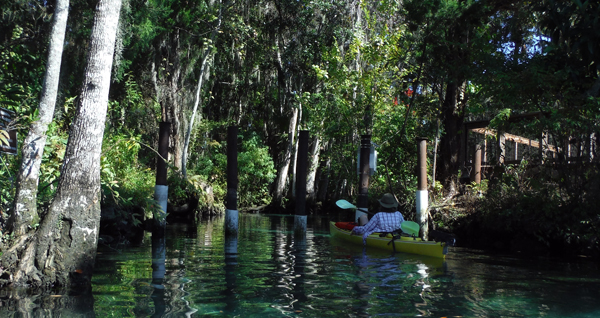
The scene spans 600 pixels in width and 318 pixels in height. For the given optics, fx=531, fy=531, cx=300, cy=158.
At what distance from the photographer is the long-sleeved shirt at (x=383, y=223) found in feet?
41.9

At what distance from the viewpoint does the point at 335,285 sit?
8.11m

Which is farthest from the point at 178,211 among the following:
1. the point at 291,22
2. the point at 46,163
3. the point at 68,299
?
the point at 68,299

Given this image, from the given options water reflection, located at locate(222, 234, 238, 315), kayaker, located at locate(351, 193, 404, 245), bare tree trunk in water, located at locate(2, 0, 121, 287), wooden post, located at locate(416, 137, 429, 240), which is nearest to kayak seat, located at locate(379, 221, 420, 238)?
kayaker, located at locate(351, 193, 404, 245)

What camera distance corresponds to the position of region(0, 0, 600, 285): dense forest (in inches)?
297

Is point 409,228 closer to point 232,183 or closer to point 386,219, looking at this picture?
point 386,219

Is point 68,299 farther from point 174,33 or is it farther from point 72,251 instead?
point 174,33

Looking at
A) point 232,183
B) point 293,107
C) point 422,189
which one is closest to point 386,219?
point 422,189

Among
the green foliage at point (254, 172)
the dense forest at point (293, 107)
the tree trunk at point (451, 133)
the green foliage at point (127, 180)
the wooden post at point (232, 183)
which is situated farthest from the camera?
the green foliage at point (254, 172)

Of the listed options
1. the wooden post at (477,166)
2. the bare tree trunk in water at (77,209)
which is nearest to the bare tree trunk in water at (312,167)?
the wooden post at (477,166)

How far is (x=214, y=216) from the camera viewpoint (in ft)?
84.2

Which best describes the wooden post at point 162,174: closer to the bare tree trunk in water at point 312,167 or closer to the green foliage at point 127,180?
the green foliage at point 127,180

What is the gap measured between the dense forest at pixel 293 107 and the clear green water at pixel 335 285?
43.4 inches

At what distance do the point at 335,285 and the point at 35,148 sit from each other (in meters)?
4.93

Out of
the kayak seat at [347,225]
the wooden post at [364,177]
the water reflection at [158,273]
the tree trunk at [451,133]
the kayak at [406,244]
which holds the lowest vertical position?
the water reflection at [158,273]
